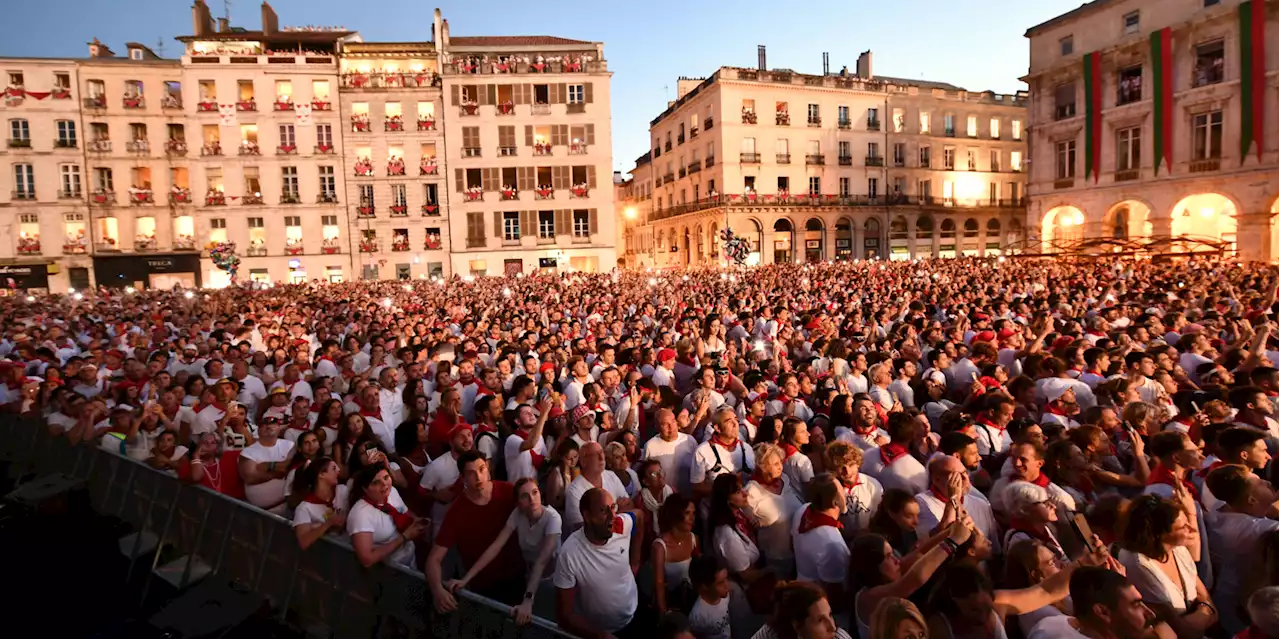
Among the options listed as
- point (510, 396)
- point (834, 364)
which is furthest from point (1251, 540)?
point (510, 396)

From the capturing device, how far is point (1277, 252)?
32625mm

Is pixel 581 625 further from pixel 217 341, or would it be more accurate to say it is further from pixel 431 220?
pixel 431 220

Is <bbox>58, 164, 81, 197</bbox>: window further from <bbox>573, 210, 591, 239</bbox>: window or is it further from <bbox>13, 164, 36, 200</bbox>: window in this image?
<bbox>573, 210, 591, 239</bbox>: window

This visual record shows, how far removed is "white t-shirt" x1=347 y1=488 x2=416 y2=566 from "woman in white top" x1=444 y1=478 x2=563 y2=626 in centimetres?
61

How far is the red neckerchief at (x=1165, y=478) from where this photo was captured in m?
4.42

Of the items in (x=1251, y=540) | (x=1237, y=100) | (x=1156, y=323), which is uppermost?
(x=1237, y=100)

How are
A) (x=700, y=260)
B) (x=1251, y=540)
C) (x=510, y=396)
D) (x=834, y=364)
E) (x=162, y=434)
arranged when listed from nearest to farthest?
(x=1251, y=540) → (x=162, y=434) → (x=510, y=396) → (x=834, y=364) → (x=700, y=260)

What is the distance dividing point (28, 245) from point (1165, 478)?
5391 centimetres

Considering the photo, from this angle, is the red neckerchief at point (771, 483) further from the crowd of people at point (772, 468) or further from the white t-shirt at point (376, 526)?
the white t-shirt at point (376, 526)

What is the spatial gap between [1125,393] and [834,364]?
120 inches

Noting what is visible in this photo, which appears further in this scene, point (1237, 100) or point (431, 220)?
point (431, 220)

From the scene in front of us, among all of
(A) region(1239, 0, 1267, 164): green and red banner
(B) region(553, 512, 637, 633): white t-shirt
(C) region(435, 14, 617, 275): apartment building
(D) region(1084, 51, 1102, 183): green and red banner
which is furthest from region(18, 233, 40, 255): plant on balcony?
(A) region(1239, 0, 1267, 164): green and red banner

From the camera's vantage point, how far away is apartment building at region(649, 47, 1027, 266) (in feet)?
164

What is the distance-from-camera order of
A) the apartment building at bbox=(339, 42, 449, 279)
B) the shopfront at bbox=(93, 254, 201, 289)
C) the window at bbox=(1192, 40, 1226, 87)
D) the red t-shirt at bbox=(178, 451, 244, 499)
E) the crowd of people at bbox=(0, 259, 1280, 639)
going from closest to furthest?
the crowd of people at bbox=(0, 259, 1280, 639) < the red t-shirt at bbox=(178, 451, 244, 499) < the window at bbox=(1192, 40, 1226, 87) < the shopfront at bbox=(93, 254, 201, 289) < the apartment building at bbox=(339, 42, 449, 279)
